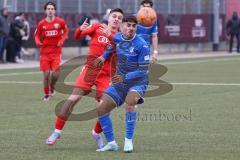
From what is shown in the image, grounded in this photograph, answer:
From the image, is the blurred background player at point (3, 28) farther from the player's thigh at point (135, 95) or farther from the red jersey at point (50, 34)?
the player's thigh at point (135, 95)

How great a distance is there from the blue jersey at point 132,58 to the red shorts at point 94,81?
628 mm

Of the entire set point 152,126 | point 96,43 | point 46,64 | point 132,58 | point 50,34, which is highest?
point 96,43

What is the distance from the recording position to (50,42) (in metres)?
19.2

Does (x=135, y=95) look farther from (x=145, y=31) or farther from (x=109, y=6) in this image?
(x=109, y=6)

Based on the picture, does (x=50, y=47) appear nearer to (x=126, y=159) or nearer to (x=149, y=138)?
(x=149, y=138)

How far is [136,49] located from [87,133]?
2.50 meters

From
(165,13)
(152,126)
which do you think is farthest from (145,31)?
(165,13)

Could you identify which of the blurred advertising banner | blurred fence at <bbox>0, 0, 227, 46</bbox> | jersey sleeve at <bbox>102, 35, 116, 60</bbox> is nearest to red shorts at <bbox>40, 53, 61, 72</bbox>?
jersey sleeve at <bbox>102, 35, 116, 60</bbox>

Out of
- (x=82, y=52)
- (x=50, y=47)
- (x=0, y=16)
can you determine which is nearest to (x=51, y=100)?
(x=50, y=47)

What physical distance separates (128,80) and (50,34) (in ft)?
26.8

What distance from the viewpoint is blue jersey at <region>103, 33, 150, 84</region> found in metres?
11.1

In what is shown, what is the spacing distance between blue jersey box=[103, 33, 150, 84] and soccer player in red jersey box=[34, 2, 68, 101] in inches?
307

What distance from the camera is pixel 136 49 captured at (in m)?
11.1

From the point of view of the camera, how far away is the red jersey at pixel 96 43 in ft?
39.1
